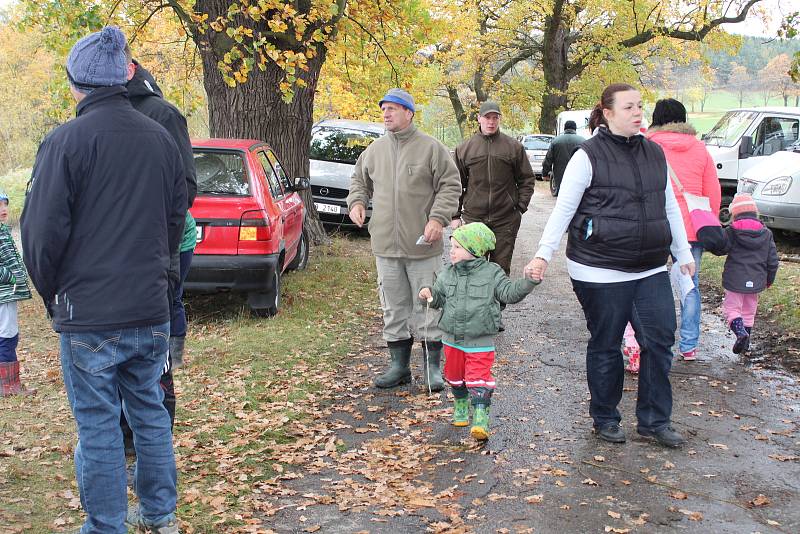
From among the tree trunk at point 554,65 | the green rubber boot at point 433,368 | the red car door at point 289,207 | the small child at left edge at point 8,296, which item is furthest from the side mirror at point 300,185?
the tree trunk at point 554,65

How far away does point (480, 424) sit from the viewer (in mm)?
5301

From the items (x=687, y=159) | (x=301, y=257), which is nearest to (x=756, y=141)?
(x=301, y=257)

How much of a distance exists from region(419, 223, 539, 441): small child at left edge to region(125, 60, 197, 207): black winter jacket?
178cm

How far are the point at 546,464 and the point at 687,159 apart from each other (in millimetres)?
2914

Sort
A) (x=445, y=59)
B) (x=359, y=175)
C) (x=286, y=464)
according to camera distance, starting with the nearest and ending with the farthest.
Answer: (x=286, y=464) < (x=359, y=175) < (x=445, y=59)

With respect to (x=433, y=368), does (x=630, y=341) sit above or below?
above

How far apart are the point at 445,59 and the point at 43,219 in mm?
31503

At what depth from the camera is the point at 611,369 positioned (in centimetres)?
520

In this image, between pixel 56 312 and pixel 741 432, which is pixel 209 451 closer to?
pixel 56 312

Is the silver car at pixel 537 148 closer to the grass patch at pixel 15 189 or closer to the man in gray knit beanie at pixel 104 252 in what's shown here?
the grass patch at pixel 15 189

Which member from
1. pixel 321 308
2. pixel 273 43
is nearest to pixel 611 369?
pixel 321 308

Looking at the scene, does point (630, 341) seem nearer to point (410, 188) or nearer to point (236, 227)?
point (410, 188)

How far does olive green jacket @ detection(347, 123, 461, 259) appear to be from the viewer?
21.0 feet

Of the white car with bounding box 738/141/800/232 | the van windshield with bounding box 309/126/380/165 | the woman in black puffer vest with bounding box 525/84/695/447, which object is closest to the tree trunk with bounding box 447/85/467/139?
the van windshield with bounding box 309/126/380/165
